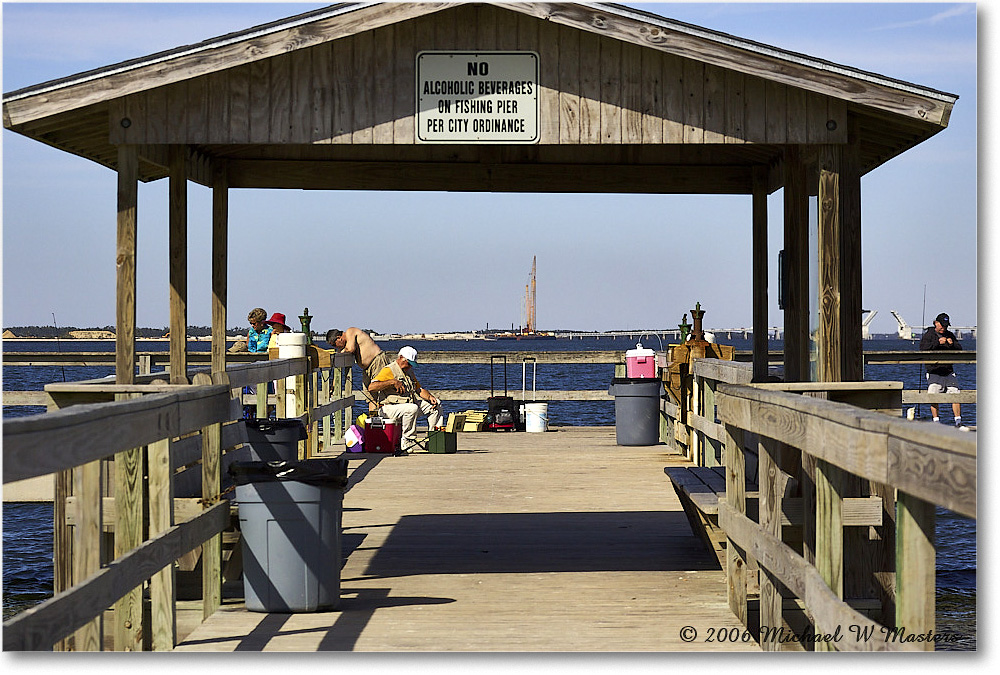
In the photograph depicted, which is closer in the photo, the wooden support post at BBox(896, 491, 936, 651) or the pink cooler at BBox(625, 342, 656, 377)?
the wooden support post at BBox(896, 491, 936, 651)

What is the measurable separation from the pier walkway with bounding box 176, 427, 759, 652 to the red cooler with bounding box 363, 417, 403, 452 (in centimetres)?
152

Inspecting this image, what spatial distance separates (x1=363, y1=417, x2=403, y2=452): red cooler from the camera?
13.0 m

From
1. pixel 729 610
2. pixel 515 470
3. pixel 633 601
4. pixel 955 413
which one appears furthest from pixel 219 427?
pixel 955 413

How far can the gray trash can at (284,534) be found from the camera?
18.7 feet

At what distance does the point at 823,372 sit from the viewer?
20.3ft

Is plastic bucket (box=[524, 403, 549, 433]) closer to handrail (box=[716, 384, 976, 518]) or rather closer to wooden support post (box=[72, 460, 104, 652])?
handrail (box=[716, 384, 976, 518])

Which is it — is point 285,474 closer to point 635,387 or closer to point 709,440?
point 709,440

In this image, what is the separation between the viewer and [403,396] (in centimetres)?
1343

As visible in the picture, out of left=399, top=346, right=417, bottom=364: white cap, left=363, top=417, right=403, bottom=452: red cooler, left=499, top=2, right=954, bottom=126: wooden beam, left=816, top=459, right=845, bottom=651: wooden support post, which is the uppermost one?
left=499, top=2, right=954, bottom=126: wooden beam

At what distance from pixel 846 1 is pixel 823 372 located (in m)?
1.96

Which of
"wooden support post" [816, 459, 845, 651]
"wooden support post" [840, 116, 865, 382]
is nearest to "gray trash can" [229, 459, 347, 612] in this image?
"wooden support post" [816, 459, 845, 651]

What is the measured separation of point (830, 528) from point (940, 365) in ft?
45.0

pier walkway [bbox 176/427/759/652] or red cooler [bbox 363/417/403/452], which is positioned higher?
red cooler [bbox 363/417/403/452]

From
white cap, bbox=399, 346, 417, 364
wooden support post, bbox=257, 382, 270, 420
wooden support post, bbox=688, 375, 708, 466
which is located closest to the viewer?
wooden support post, bbox=257, 382, 270, 420
